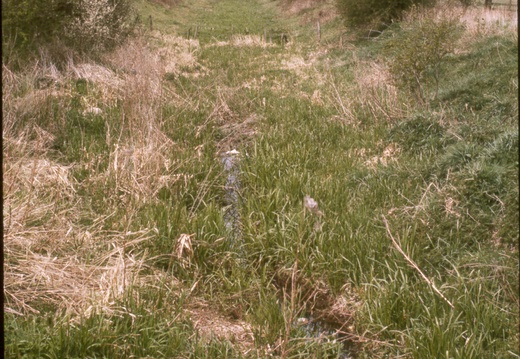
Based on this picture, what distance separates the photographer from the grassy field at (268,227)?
3301 mm

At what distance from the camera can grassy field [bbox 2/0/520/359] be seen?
3.30 meters

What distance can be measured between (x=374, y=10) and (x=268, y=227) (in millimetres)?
15183

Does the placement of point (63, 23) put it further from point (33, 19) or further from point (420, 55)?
point (420, 55)

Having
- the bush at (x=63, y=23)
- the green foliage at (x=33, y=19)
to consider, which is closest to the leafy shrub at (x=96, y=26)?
the bush at (x=63, y=23)

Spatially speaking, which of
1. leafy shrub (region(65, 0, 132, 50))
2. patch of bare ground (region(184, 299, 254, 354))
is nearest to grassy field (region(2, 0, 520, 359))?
patch of bare ground (region(184, 299, 254, 354))

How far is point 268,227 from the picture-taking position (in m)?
4.85

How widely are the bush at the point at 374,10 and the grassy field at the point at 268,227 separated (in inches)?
396

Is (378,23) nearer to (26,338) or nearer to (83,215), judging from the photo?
(83,215)

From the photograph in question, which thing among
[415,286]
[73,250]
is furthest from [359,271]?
[73,250]

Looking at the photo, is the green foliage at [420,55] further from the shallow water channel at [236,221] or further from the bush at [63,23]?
the bush at [63,23]

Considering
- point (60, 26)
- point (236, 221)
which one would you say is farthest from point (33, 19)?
point (236, 221)

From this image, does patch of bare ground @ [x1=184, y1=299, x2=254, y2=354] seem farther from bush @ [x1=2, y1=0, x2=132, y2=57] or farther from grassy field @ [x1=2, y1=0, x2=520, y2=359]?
bush @ [x1=2, y1=0, x2=132, y2=57]

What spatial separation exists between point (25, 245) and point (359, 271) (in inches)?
91.7

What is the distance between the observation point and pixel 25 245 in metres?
3.93
